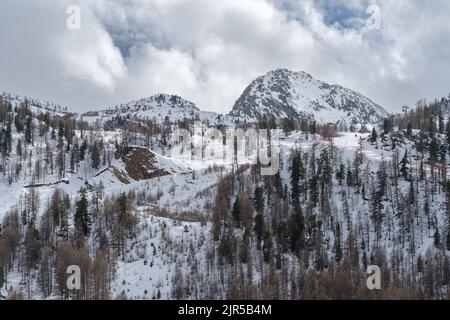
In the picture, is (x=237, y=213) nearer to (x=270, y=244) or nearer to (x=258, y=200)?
(x=258, y=200)

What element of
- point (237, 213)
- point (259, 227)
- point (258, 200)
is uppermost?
point (258, 200)

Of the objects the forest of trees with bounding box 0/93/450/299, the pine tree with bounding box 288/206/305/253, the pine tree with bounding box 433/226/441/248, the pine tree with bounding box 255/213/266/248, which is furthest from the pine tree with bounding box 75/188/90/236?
the pine tree with bounding box 433/226/441/248

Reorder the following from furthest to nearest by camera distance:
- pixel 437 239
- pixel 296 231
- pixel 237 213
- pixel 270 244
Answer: pixel 237 213
pixel 437 239
pixel 296 231
pixel 270 244

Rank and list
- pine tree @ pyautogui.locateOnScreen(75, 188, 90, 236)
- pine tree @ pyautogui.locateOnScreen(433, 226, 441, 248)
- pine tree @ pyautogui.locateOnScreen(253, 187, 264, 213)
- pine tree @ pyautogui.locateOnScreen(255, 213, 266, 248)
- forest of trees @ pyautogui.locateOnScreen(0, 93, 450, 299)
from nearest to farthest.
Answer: forest of trees @ pyautogui.locateOnScreen(0, 93, 450, 299)
pine tree @ pyautogui.locateOnScreen(255, 213, 266, 248)
pine tree @ pyautogui.locateOnScreen(433, 226, 441, 248)
pine tree @ pyautogui.locateOnScreen(75, 188, 90, 236)
pine tree @ pyautogui.locateOnScreen(253, 187, 264, 213)

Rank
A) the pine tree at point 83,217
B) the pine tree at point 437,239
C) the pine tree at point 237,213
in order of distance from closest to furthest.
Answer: the pine tree at point 437,239 → the pine tree at point 83,217 → the pine tree at point 237,213

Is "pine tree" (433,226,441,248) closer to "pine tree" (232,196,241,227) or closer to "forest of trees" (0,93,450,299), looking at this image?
"forest of trees" (0,93,450,299)

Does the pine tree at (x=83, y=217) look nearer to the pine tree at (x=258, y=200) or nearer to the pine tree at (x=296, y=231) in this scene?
the pine tree at (x=258, y=200)

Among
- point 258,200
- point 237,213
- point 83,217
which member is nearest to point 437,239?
point 258,200

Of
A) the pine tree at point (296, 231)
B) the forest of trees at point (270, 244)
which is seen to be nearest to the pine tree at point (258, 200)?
the forest of trees at point (270, 244)

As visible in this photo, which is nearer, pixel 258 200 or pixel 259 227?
pixel 259 227

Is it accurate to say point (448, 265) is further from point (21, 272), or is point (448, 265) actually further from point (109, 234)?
point (21, 272)

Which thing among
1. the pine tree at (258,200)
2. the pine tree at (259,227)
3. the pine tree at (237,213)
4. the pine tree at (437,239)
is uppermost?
the pine tree at (258,200)

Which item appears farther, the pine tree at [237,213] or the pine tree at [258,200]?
the pine tree at [258,200]
